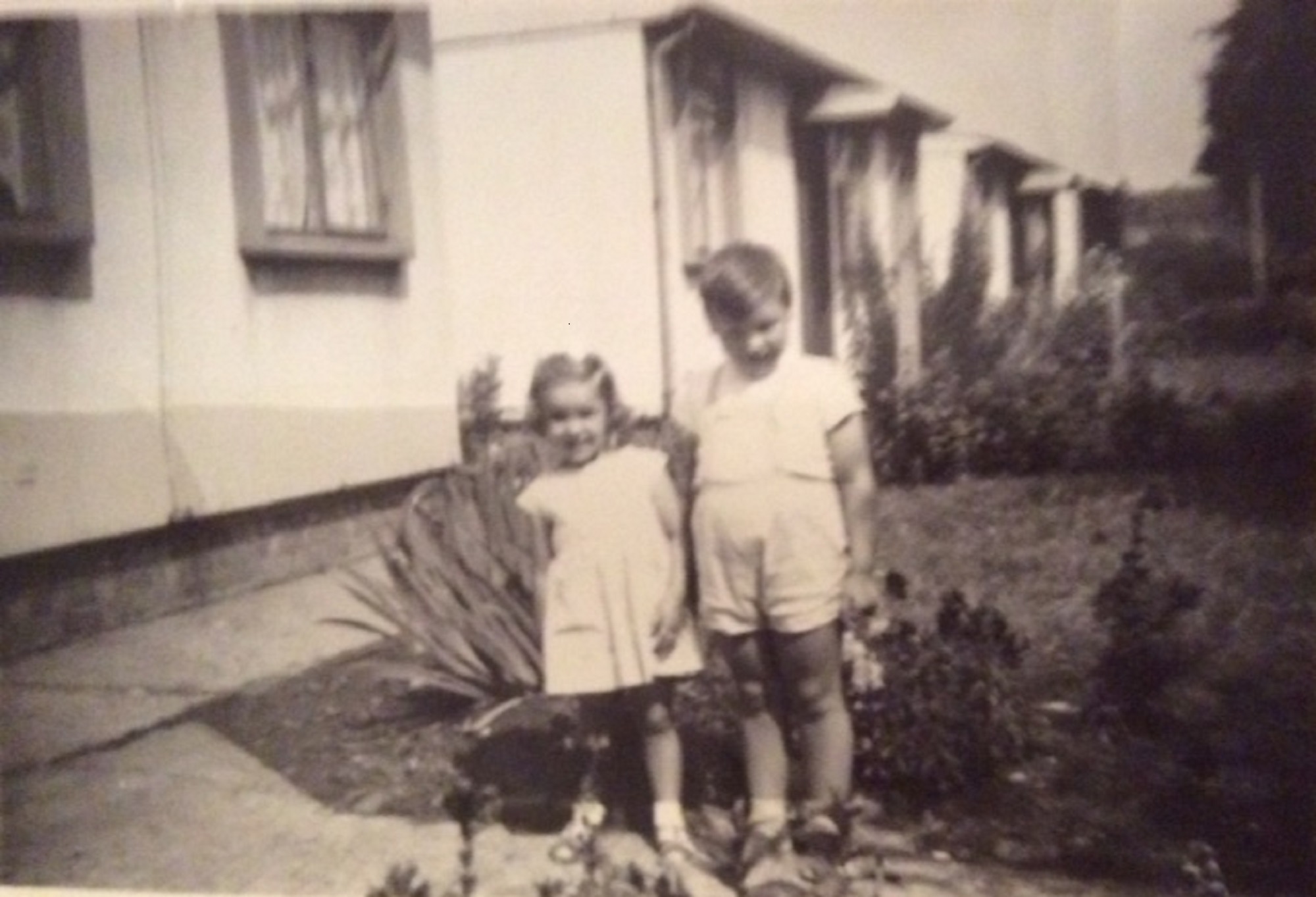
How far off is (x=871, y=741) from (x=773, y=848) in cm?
20

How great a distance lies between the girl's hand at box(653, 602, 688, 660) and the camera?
1665 millimetres

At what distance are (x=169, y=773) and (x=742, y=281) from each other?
1.19 m

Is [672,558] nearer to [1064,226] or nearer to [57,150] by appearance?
[1064,226]

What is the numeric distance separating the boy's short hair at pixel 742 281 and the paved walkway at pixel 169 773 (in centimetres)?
71

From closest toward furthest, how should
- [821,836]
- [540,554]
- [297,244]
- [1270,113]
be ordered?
[1270,113]
[821,836]
[540,554]
[297,244]

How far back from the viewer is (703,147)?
68.5 inches

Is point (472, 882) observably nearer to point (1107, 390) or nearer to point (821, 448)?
point (821, 448)

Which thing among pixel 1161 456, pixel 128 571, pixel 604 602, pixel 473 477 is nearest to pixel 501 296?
pixel 473 477

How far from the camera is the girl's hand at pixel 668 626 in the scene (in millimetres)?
1665

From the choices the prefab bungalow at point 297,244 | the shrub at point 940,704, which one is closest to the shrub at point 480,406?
the prefab bungalow at point 297,244

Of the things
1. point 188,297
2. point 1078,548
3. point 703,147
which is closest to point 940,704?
point 1078,548

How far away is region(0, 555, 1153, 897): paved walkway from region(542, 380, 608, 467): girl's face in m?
0.42

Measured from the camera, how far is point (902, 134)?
1.66 metres

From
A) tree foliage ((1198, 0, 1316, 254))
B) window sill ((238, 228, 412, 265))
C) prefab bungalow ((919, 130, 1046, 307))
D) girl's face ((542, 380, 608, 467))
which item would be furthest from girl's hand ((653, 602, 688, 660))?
tree foliage ((1198, 0, 1316, 254))
